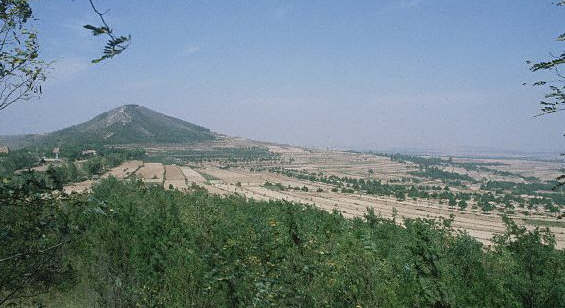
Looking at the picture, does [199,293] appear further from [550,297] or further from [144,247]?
[550,297]

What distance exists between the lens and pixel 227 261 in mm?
10602

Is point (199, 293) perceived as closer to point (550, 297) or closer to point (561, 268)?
point (550, 297)

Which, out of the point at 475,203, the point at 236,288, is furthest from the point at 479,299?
the point at 475,203

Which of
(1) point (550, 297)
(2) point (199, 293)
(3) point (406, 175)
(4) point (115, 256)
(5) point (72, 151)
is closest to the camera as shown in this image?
(2) point (199, 293)

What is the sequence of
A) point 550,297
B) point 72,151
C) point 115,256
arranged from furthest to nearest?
point 72,151, point 115,256, point 550,297

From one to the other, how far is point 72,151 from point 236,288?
146818 millimetres

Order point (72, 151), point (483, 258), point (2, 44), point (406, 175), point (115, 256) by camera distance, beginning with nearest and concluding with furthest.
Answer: point (2, 44) → point (115, 256) → point (483, 258) → point (72, 151) → point (406, 175)

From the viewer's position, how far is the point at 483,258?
18.2 metres

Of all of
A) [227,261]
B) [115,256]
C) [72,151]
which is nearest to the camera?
[227,261]

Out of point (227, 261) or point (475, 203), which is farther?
point (475, 203)

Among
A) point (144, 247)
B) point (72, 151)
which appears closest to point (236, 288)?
point (144, 247)

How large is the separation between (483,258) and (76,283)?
2000 centimetres

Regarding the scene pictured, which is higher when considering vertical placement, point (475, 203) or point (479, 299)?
point (479, 299)

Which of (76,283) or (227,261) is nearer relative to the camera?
(227,261)
